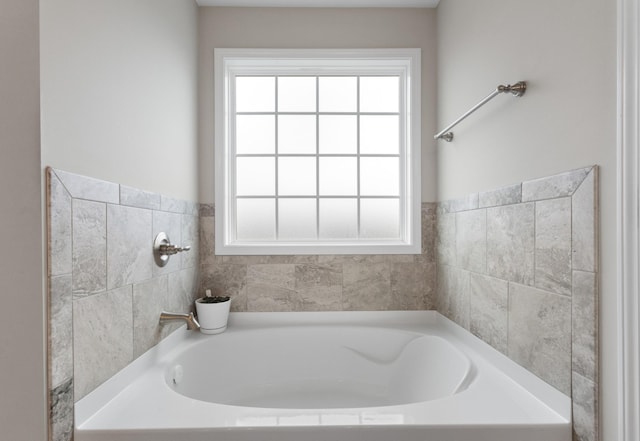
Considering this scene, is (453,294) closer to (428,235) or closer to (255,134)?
(428,235)

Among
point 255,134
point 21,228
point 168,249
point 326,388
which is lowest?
point 326,388

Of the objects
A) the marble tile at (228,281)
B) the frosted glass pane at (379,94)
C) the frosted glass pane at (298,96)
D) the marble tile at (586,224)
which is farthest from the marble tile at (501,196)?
the marble tile at (228,281)

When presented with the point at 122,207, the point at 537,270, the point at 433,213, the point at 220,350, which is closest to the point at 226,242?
the point at 220,350

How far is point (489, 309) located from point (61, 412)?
4.77ft

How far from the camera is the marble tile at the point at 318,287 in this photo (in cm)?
207

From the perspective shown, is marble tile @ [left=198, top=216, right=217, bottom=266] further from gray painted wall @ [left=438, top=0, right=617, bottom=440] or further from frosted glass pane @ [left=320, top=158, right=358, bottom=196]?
gray painted wall @ [left=438, top=0, right=617, bottom=440]

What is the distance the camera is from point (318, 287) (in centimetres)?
207

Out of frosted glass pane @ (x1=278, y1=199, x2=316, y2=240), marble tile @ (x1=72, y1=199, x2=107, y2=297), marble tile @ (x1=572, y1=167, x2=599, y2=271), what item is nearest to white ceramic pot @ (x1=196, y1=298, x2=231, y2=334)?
frosted glass pane @ (x1=278, y1=199, x2=316, y2=240)

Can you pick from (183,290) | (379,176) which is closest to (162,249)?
(183,290)

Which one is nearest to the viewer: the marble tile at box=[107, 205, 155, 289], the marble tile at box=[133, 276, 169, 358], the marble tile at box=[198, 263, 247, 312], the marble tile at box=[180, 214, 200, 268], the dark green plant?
the marble tile at box=[107, 205, 155, 289]

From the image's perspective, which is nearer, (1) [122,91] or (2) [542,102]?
(2) [542,102]

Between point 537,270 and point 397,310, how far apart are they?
102 cm

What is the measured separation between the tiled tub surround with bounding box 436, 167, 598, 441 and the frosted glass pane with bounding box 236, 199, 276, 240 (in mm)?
1099

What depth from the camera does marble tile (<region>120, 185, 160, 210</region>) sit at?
4.11ft
